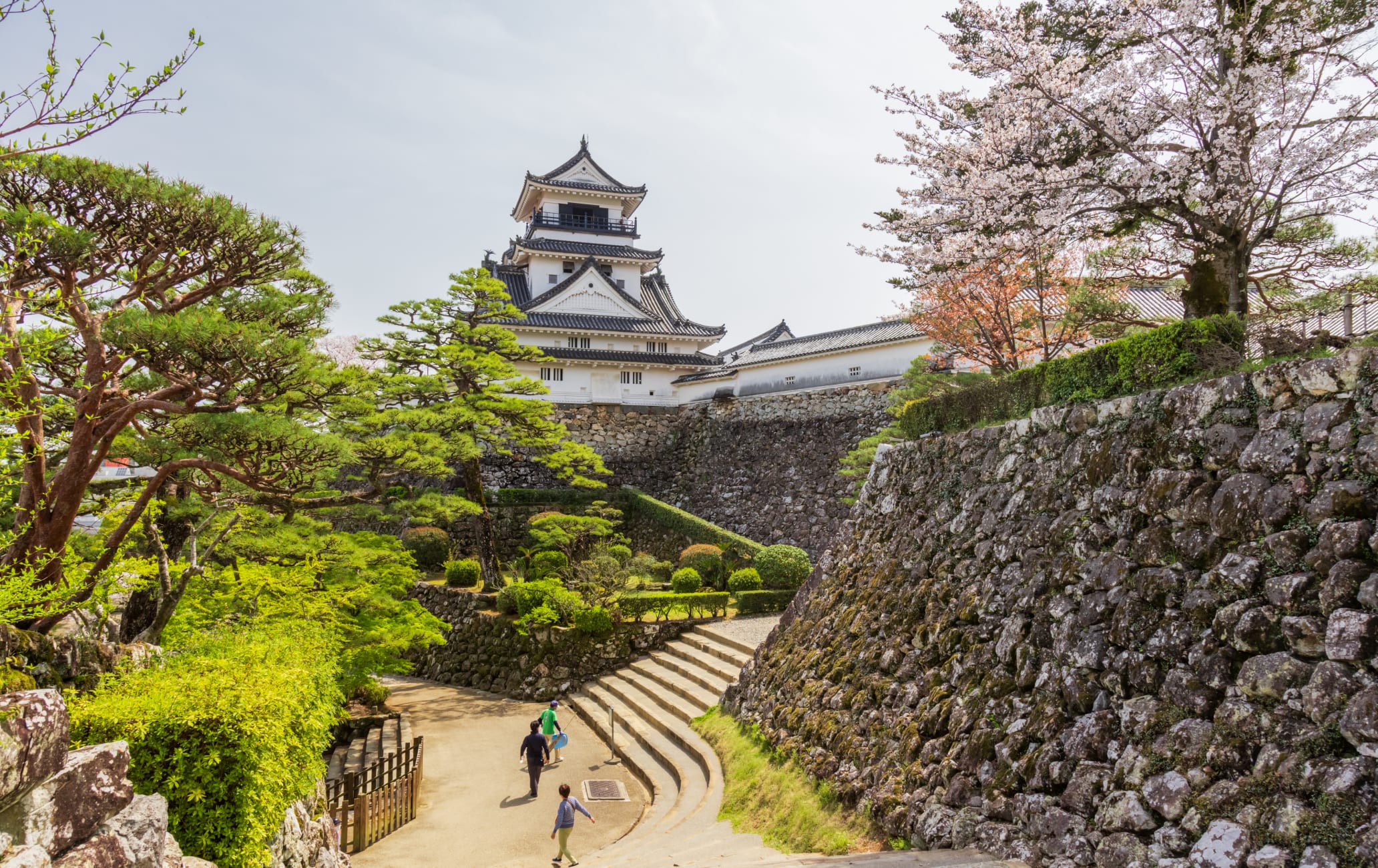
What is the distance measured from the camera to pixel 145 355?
28.9 ft

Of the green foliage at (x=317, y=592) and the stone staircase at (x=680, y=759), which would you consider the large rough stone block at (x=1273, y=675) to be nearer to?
the stone staircase at (x=680, y=759)

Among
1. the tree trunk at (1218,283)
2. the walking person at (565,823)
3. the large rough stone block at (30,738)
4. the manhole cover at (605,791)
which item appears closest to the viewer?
the large rough stone block at (30,738)

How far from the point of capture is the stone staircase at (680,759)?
291 inches

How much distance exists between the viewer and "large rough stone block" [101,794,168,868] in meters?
5.05

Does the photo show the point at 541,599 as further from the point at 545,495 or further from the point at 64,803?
the point at 64,803

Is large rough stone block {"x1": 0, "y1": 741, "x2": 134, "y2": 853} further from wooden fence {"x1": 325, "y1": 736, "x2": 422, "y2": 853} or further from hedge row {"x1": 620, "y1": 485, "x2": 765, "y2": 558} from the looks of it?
hedge row {"x1": 620, "y1": 485, "x2": 765, "y2": 558}

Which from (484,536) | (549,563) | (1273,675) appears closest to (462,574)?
(484,536)

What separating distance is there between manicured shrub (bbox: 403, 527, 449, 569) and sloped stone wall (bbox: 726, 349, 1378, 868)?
640 inches

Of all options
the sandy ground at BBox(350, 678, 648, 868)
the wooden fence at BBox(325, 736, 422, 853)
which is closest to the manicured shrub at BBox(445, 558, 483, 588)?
the sandy ground at BBox(350, 678, 648, 868)

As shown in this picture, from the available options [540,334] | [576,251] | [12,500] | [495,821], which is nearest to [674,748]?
[495,821]

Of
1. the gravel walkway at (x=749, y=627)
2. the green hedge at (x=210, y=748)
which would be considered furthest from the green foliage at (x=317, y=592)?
the gravel walkway at (x=749, y=627)

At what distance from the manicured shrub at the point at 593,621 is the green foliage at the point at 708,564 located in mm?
3398

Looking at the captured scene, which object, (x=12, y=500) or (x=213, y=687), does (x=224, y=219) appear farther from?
(x=12, y=500)

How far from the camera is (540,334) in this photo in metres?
28.2
